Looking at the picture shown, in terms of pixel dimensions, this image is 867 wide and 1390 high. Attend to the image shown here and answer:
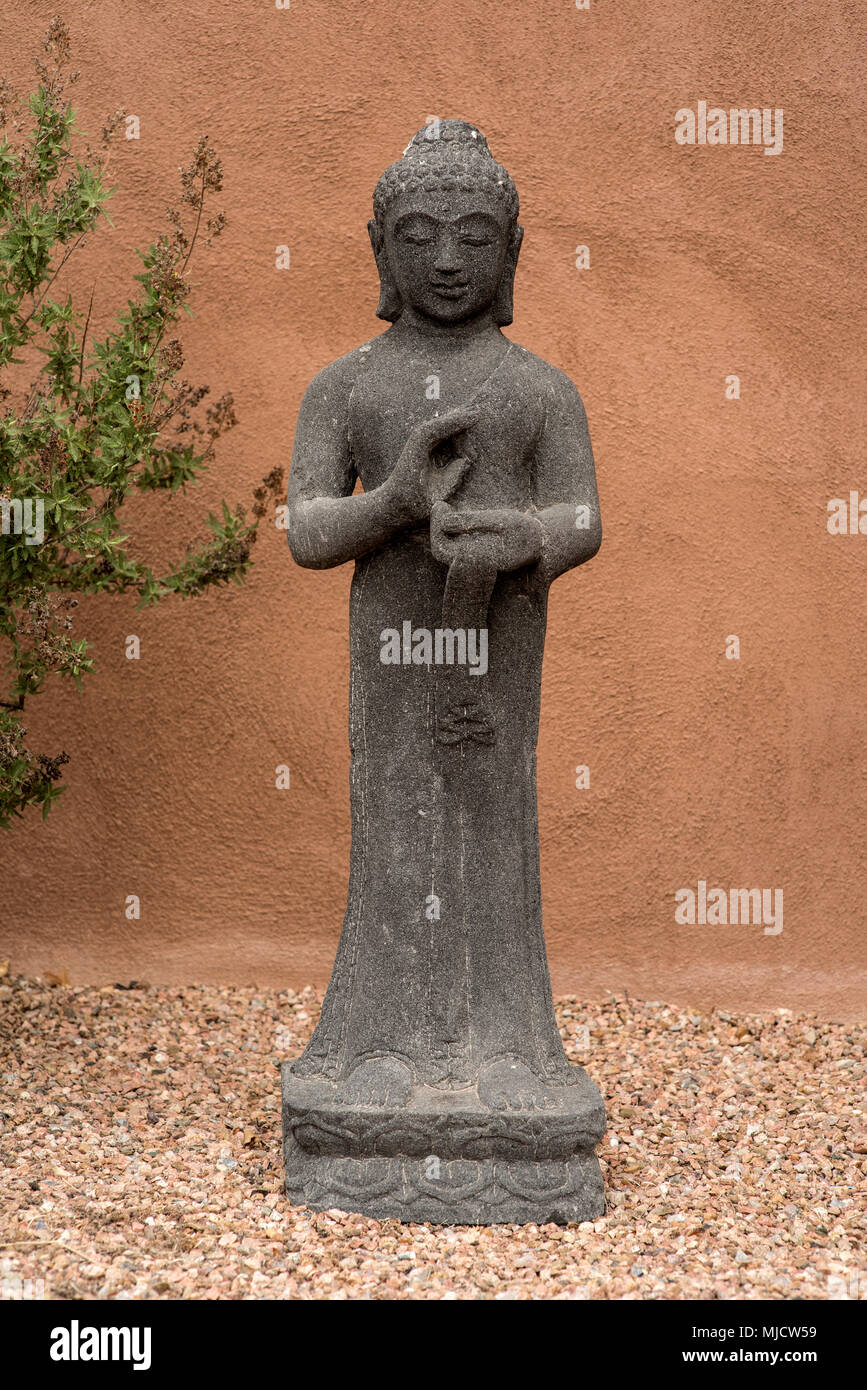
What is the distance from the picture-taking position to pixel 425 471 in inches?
160

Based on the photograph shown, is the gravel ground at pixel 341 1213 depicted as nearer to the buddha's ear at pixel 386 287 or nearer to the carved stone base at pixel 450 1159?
the carved stone base at pixel 450 1159

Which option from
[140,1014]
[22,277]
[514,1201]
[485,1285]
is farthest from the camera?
[140,1014]

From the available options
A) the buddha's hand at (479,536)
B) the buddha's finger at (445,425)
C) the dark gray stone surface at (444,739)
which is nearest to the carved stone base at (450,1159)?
the dark gray stone surface at (444,739)

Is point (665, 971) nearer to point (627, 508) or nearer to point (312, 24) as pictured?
point (627, 508)

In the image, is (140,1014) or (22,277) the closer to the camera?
(22,277)

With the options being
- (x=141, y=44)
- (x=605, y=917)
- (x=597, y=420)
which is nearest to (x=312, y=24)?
(x=141, y=44)

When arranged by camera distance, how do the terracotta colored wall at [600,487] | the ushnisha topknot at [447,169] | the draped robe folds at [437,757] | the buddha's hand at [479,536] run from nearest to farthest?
the buddha's hand at [479,536] < the ushnisha topknot at [447,169] < the draped robe folds at [437,757] < the terracotta colored wall at [600,487]

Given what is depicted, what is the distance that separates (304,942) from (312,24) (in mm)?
3897

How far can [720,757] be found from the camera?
648 centimetres

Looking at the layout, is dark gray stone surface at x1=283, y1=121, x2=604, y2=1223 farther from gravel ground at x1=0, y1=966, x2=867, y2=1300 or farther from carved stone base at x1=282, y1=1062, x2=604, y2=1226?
gravel ground at x1=0, y1=966, x2=867, y2=1300

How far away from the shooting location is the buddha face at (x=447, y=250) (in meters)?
4.17

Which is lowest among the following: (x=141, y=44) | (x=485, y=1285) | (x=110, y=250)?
(x=485, y=1285)

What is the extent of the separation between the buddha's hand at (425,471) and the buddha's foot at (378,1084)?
153 cm

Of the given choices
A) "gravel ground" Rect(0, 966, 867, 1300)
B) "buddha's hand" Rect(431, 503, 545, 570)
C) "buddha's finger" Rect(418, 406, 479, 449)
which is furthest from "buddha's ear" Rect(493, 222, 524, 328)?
"gravel ground" Rect(0, 966, 867, 1300)
